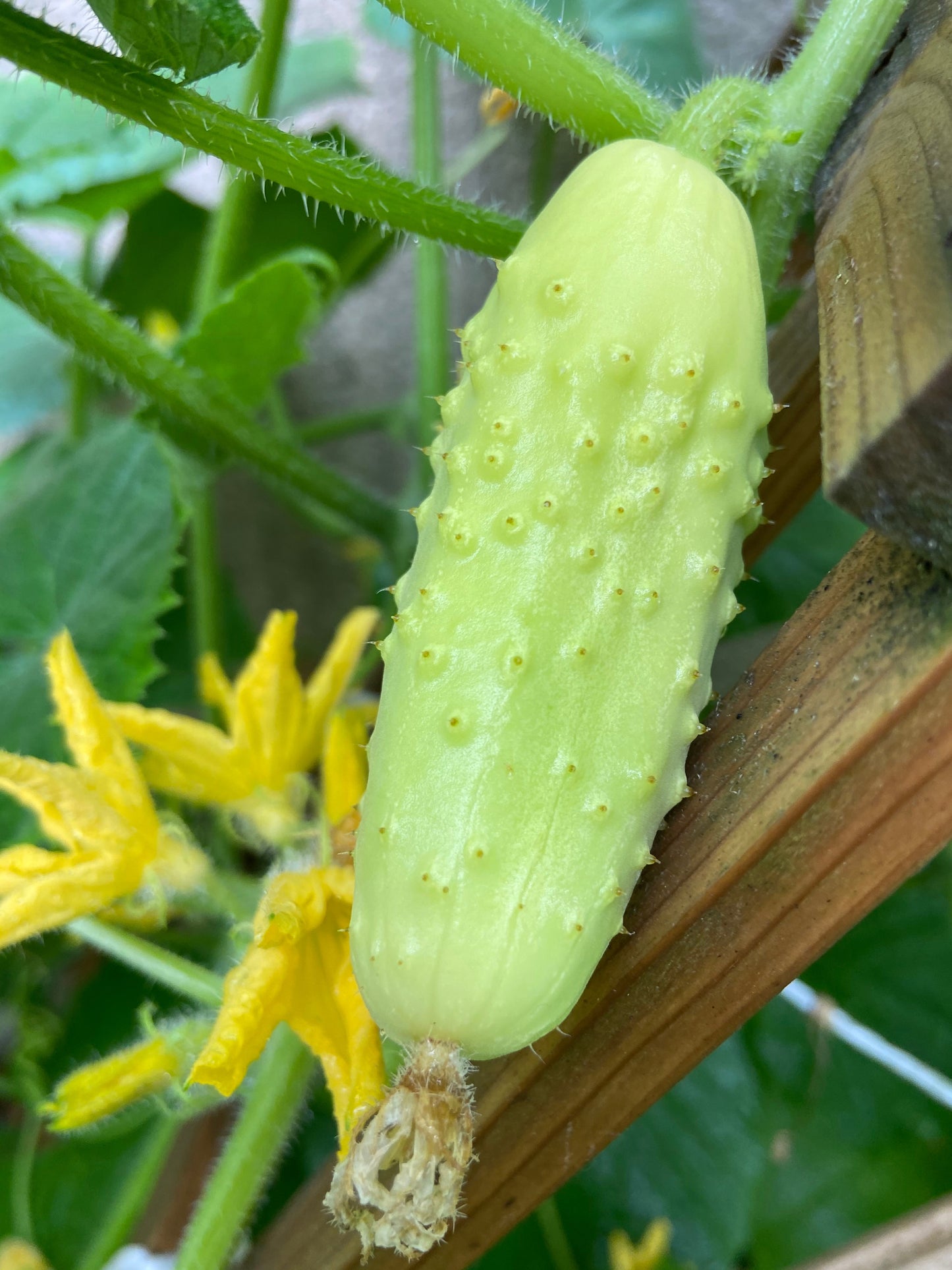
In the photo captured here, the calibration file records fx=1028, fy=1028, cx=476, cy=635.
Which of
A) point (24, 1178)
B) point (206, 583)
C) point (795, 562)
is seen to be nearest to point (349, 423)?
point (206, 583)

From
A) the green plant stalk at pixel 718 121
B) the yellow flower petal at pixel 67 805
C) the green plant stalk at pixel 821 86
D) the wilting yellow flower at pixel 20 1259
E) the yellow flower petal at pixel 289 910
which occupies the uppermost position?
the green plant stalk at pixel 821 86

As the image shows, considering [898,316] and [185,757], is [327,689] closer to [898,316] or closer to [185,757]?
[185,757]

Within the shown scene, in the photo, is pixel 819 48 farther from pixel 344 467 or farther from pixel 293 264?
pixel 344 467

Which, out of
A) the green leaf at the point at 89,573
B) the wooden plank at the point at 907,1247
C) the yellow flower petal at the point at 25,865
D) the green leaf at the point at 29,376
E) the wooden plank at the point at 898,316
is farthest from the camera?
the green leaf at the point at 29,376

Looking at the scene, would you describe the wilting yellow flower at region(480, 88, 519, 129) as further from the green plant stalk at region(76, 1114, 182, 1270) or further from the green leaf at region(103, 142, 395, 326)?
the green plant stalk at region(76, 1114, 182, 1270)

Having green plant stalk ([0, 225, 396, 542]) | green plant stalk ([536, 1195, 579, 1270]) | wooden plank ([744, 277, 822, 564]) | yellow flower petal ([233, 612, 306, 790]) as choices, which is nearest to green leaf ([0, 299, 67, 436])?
green plant stalk ([0, 225, 396, 542])

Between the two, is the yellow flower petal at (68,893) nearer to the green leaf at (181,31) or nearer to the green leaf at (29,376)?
the green leaf at (181,31)

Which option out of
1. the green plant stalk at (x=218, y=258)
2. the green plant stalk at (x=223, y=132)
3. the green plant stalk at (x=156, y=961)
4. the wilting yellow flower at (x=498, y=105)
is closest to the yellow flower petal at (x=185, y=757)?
the green plant stalk at (x=156, y=961)
